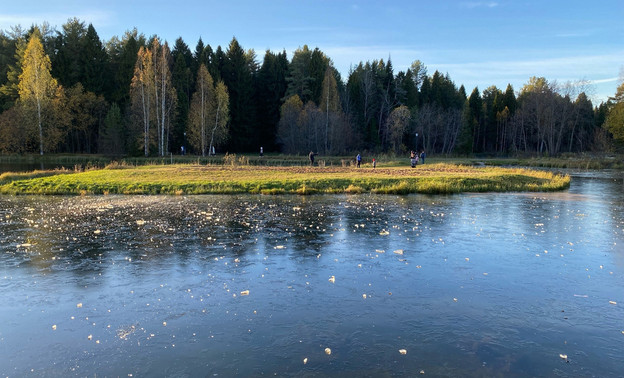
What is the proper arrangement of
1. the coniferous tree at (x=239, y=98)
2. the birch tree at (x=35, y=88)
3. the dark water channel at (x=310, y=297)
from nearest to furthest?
1. the dark water channel at (x=310, y=297)
2. the birch tree at (x=35, y=88)
3. the coniferous tree at (x=239, y=98)

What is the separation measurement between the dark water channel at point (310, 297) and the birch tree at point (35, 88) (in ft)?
167

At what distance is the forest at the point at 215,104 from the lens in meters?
61.9

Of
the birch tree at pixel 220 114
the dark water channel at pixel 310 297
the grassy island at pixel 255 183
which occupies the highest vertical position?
the birch tree at pixel 220 114

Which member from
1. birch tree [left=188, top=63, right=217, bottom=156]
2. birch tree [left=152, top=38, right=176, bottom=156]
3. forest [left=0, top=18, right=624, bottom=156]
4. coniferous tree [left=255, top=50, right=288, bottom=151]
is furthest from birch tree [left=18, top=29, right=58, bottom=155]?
coniferous tree [left=255, top=50, right=288, bottom=151]

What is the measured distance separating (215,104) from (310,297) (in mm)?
61212

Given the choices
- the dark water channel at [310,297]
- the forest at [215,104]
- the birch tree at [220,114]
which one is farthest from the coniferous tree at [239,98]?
the dark water channel at [310,297]

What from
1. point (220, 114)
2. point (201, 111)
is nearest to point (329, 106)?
point (220, 114)

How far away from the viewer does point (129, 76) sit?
71062 millimetres

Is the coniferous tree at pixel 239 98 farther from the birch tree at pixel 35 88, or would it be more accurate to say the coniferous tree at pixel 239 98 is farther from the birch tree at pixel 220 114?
the birch tree at pixel 35 88

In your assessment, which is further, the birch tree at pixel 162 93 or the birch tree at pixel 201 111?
the birch tree at pixel 201 111

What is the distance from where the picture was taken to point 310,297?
379 inches

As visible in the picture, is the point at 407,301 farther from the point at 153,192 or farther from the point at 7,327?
the point at 153,192

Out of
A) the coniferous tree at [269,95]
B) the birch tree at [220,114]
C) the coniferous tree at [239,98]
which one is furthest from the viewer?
the coniferous tree at [269,95]

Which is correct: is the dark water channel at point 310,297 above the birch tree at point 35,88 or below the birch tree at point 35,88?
below
